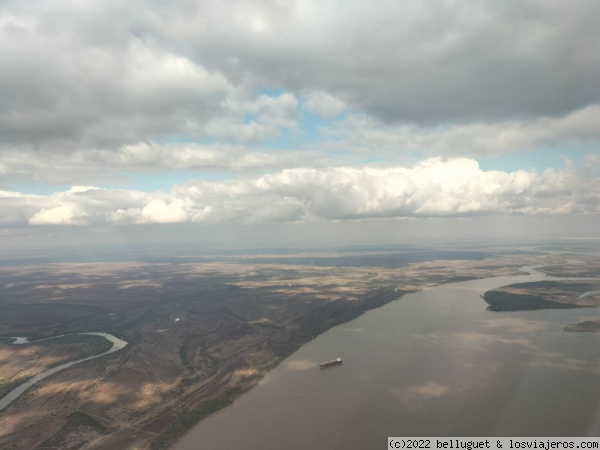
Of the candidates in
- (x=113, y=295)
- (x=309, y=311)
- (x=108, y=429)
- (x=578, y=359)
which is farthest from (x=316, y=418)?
(x=113, y=295)

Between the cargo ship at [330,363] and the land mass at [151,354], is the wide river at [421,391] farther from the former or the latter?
the land mass at [151,354]

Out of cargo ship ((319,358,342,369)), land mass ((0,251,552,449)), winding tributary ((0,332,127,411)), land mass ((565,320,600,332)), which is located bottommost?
winding tributary ((0,332,127,411))

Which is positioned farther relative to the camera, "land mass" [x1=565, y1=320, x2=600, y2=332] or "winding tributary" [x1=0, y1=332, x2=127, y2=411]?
"land mass" [x1=565, y1=320, x2=600, y2=332]

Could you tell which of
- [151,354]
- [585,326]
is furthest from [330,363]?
[585,326]

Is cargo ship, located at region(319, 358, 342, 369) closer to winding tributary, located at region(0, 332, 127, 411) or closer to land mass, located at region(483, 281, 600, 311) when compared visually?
winding tributary, located at region(0, 332, 127, 411)

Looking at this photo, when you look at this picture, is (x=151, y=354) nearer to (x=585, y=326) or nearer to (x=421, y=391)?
(x=421, y=391)

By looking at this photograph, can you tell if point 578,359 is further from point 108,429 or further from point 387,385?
point 108,429

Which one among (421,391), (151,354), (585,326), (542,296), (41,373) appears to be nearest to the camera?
(421,391)

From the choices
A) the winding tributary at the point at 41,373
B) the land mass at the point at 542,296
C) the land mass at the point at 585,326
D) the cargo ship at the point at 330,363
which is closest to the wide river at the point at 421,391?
the cargo ship at the point at 330,363

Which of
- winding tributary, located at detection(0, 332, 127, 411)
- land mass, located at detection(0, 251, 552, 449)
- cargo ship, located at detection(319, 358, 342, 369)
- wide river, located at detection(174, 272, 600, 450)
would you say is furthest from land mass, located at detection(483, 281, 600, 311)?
winding tributary, located at detection(0, 332, 127, 411)
